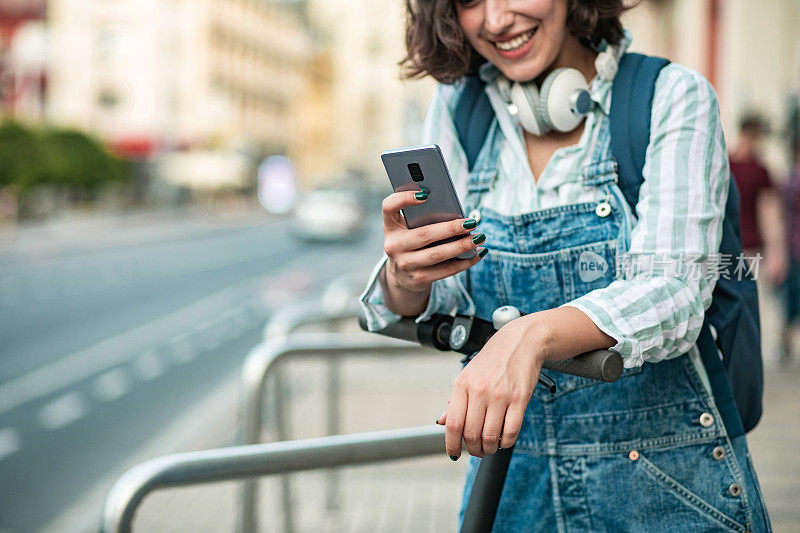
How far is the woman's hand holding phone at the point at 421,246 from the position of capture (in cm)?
130

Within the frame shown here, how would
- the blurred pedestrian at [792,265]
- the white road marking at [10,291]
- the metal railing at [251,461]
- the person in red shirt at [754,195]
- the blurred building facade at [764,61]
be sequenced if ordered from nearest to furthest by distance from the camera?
1. the metal railing at [251,461]
2. the person in red shirt at [754,195]
3. the blurred pedestrian at [792,265]
4. the blurred building facade at [764,61]
5. the white road marking at [10,291]

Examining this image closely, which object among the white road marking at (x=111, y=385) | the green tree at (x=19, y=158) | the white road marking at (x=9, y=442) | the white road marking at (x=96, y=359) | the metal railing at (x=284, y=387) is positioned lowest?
the white road marking at (x=9, y=442)

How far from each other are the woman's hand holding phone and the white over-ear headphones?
0.28 metres

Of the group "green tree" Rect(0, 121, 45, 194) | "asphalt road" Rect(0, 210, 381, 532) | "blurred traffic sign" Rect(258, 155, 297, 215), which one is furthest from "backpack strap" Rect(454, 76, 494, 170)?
"blurred traffic sign" Rect(258, 155, 297, 215)

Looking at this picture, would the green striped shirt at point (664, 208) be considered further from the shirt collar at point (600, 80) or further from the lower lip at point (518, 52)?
the lower lip at point (518, 52)

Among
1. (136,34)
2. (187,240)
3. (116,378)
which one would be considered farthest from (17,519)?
(136,34)

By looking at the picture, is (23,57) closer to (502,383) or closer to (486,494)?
(486,494)

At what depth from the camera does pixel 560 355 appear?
121cm

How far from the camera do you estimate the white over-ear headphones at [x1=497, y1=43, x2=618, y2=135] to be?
1507 mm

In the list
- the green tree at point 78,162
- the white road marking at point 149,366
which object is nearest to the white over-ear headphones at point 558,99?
the white road marking at point 149,366

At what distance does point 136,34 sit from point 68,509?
164 feet

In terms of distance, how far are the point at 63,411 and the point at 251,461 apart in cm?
567

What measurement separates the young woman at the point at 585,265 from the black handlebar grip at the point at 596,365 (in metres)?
0.02

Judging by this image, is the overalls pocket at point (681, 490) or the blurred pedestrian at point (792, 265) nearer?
the overalls pocket at point (681, 490)
